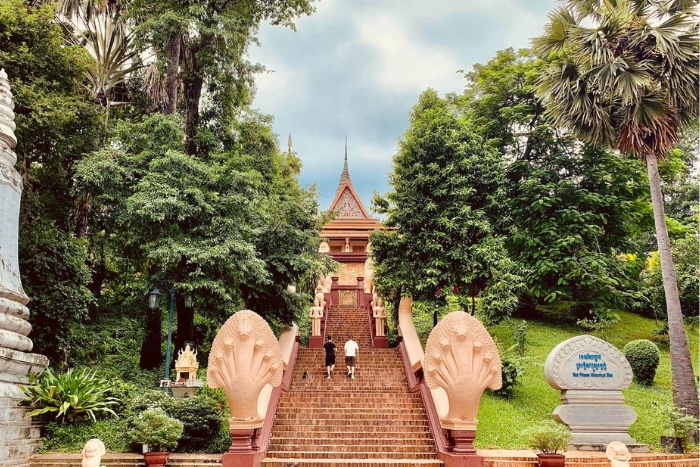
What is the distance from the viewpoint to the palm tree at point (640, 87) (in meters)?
10.4

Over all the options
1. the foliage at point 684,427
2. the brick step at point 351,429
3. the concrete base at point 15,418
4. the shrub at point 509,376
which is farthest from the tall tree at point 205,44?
the foliage at point 684,427

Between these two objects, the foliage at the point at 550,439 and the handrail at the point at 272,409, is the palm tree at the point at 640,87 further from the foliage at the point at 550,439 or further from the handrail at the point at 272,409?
the handrail at the point at 272,409

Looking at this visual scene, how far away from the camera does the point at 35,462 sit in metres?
7.81

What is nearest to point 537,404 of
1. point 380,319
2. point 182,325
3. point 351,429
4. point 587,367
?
point 587,367

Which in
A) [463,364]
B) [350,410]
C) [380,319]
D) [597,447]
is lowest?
[597,447]

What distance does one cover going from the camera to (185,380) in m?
10.0

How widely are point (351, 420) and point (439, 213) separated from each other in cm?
591

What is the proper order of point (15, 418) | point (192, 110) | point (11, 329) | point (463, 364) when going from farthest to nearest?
point (192, 110), point (11, 329), point (15, 418), point (463, 364)

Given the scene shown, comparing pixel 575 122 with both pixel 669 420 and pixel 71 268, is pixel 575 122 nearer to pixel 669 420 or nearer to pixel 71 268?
pixel 669 420

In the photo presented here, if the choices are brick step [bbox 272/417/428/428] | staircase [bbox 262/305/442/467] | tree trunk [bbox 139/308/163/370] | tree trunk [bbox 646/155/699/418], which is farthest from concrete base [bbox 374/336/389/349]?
tree trunk [bbox 646/155/699/418]

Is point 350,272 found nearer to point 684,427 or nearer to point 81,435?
point 81,435

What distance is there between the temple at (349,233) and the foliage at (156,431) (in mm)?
16757

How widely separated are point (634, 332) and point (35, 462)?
17.1 m

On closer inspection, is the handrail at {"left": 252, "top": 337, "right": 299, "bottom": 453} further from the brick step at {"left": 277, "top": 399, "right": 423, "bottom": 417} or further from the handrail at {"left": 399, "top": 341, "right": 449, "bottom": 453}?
the handrail at {"left": 399, "top": 341, "right": 449, "bottom": 453}
